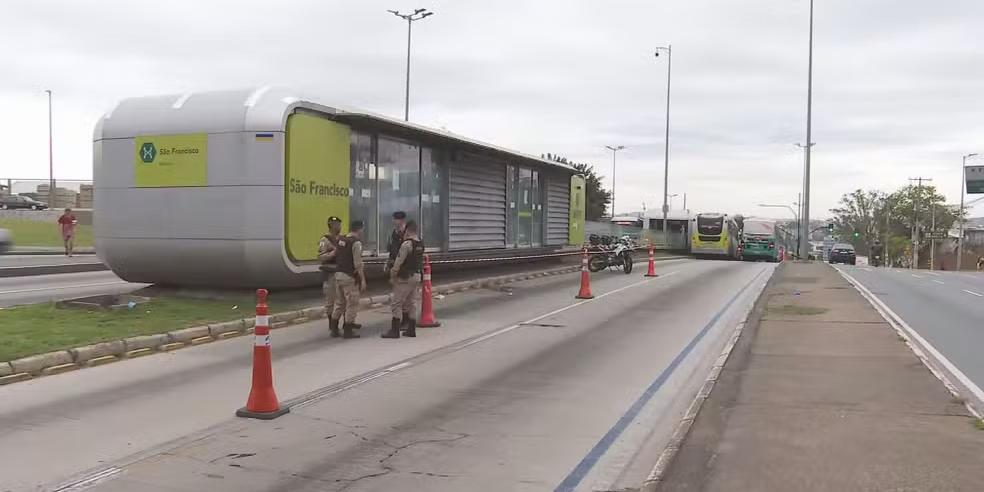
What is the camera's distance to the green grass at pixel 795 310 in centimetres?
1373

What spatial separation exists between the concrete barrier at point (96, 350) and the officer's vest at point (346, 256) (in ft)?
9.67

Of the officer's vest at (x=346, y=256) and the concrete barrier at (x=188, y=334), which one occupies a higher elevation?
the officer's vest at (x=346, y=256)

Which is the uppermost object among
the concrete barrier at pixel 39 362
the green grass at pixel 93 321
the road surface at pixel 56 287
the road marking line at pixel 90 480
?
the green grass at pixel 93 321

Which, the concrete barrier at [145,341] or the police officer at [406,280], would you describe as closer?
the concrete barrier at [145,341]

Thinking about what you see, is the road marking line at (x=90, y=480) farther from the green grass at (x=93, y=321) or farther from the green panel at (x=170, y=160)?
the green panel at (x=170, y=160)

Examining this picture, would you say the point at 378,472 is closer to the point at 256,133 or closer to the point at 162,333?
the point at 162,333

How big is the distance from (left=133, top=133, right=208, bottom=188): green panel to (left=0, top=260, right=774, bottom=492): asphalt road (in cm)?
347

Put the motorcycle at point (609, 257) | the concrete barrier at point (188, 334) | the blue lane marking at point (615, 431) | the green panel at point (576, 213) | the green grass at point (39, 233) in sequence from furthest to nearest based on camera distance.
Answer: the green grass at point (39, 233)
the green panel at point (576, 213)
the motorcycle at point (609, 257)
the concrete barrier at point (188, 334)
the blue lane marking at point (615, 431)

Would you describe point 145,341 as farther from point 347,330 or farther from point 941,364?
point 941,364

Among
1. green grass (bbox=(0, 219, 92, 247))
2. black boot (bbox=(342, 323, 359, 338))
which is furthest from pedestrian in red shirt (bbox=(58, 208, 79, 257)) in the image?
black boot (bbox=(342, 323, 359, 338))

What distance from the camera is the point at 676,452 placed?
17.1 feet

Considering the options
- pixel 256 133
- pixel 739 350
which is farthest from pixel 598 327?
pixel 256 133

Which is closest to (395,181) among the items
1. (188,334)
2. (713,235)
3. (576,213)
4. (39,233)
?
(188,334)

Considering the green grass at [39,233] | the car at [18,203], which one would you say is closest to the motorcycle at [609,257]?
the green grass at [39,233]
